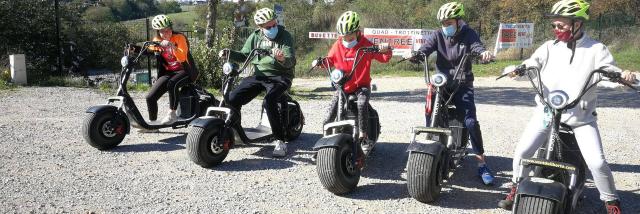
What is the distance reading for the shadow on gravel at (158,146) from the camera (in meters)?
6.72

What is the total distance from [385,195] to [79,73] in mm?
13351

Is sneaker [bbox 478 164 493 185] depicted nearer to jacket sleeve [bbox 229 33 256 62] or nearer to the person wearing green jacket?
the person wearing green jacket

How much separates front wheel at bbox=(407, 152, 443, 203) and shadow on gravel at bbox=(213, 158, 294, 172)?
1852 mm

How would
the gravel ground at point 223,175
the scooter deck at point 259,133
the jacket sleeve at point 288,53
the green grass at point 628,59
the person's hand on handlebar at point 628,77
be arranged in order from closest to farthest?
the person's hand on handlebar at point 628,77, the gravel ground at point 223,175, the jacket sleeve at point 288,53, the scooter deck at point 259,133, the green grass at point 628,59

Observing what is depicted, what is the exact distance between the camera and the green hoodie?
636cm

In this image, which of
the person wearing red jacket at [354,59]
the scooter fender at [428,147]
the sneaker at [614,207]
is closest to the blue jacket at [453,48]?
the person wearing red jacket at [354,59]

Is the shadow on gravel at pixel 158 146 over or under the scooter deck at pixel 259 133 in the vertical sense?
under

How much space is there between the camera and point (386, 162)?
621 cm

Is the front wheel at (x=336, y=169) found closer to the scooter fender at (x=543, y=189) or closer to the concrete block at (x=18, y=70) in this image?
the scooter fender at (x=543, y=189)

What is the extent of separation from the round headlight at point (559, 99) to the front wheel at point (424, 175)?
1015 mm

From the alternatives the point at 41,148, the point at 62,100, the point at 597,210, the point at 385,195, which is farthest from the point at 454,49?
the point at 62,100

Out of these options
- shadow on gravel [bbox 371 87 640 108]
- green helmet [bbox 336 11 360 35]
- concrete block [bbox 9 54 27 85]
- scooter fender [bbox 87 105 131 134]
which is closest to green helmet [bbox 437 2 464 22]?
green helmet [bbox 336 11 360 35]

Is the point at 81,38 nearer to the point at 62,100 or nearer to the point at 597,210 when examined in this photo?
the point at 62,100

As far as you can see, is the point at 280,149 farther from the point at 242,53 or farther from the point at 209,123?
the point at 242,53
